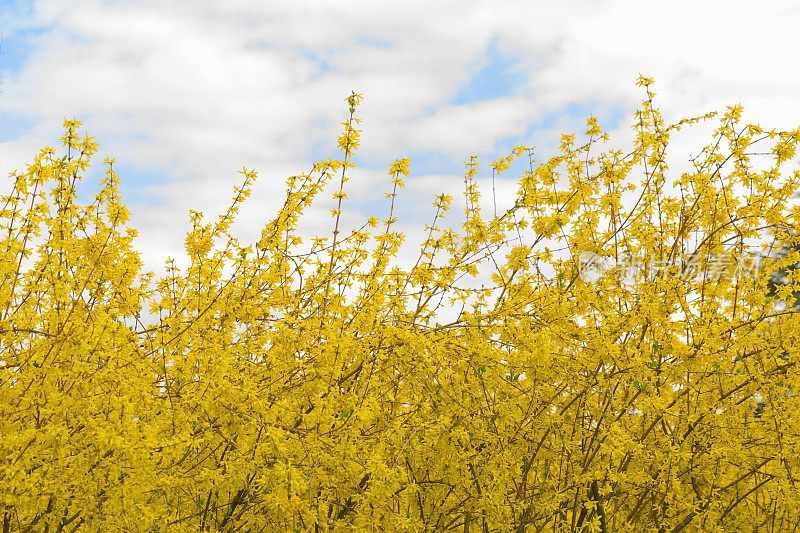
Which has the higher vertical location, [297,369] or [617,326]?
[617,326]

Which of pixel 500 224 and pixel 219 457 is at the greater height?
pixel 500 224

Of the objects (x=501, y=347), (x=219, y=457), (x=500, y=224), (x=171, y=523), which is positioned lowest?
(x=171, y=523)

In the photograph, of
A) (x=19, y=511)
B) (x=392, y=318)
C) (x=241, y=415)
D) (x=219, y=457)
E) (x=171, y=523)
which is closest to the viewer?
(x=19, y=511)

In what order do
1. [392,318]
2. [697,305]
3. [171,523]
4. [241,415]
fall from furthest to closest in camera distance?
[697,305] → [392,318] → [171,523] → [241,415]

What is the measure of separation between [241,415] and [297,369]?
1.44ft

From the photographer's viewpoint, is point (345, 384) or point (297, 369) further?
point (345, 384)

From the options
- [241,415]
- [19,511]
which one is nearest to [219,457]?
[241,415]

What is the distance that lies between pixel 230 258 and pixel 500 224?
181 cm

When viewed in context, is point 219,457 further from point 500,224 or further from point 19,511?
point 500,224

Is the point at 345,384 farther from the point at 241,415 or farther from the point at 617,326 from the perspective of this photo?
the point at 617,326

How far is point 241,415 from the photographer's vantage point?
367 centimetres

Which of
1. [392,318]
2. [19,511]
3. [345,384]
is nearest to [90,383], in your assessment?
[19,511]

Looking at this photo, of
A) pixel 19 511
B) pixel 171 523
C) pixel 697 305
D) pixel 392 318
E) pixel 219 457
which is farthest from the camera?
pixel 697 305

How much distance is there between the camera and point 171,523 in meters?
3.93
